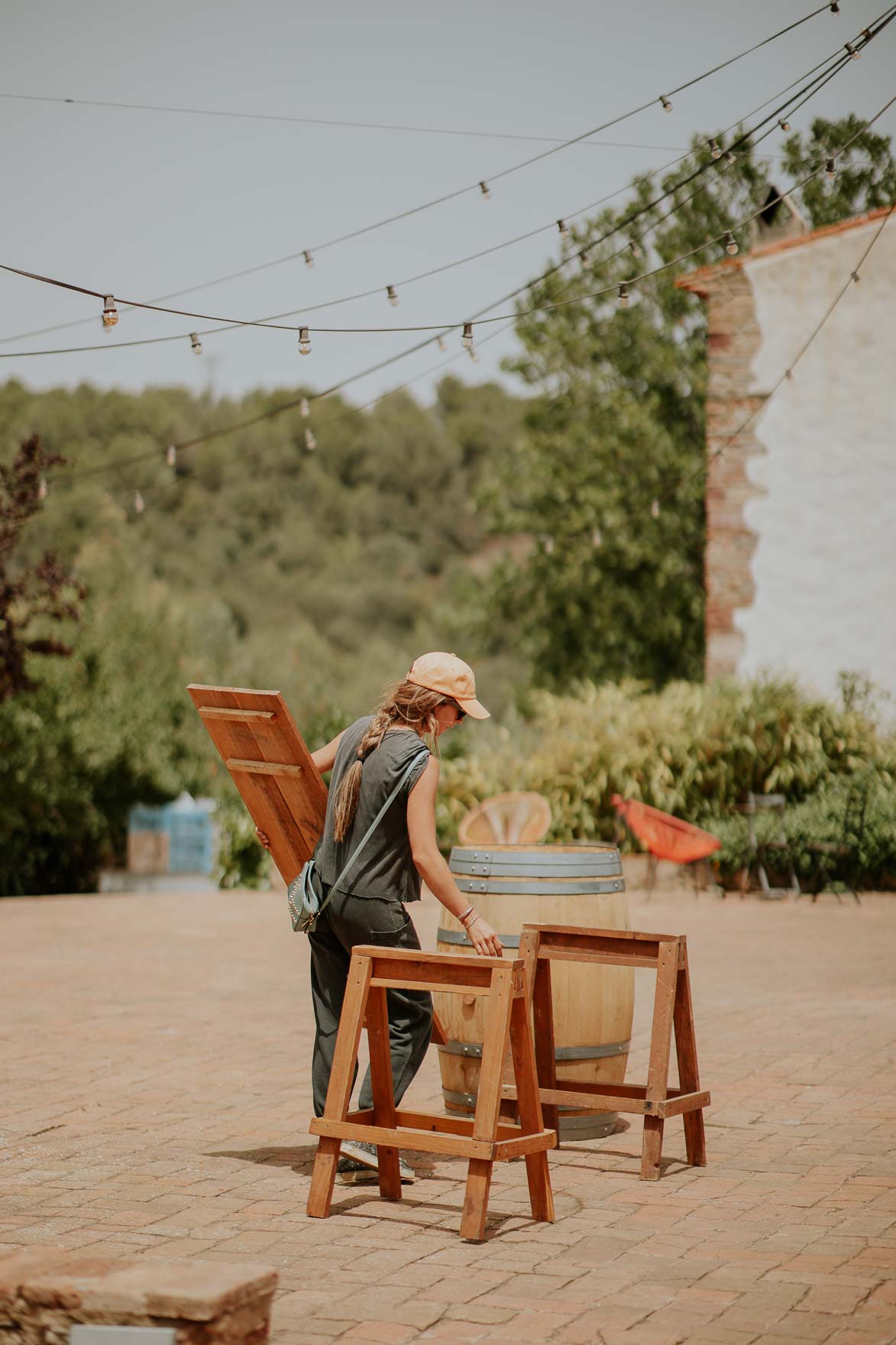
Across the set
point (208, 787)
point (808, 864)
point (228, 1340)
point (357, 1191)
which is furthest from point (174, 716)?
point (228, 1340)

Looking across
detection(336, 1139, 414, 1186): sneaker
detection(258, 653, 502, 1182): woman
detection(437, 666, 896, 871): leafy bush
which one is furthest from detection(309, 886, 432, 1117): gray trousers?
detection(437, 666, 896, 871): leafy bush

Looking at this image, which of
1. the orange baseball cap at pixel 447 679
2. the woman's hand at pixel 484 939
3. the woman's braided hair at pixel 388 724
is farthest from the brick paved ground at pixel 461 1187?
the orange baseball cap at pixel 447 679

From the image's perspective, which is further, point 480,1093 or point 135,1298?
point 480,1093

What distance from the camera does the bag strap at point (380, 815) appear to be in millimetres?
4961

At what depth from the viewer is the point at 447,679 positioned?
5105mm

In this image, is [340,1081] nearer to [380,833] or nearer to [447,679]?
[380,833]

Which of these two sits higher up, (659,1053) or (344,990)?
(344,990)

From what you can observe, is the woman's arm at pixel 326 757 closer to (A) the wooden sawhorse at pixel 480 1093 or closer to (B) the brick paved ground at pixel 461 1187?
(A) the wooden sawhorse at pixel 480 1093

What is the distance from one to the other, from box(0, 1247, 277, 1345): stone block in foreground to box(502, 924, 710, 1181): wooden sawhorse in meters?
2.14

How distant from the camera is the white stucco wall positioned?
64.3 ft

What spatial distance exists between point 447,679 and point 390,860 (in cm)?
63

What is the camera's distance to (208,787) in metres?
31.4

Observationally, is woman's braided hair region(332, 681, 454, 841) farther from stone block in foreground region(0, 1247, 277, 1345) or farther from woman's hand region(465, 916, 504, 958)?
stone block in foreground region(0, 1247, 277, 1345)

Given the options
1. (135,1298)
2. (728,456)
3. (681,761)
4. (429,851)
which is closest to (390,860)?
(429,851)
